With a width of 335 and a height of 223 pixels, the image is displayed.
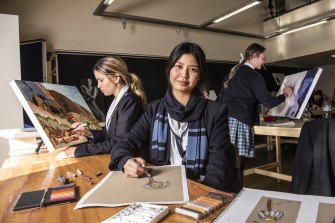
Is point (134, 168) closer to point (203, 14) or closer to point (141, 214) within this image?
point (141, 214)

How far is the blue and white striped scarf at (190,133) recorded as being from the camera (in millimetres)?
1115

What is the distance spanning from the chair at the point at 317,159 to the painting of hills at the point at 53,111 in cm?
117

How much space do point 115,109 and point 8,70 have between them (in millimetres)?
1649

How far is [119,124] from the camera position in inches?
58.6

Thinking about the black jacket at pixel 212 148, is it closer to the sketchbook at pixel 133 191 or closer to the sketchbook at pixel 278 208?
the sketchbook at pixel 133 191

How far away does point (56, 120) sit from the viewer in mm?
1387

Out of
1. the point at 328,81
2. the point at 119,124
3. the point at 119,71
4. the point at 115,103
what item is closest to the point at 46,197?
the point at 119,124

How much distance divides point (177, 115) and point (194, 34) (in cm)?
501

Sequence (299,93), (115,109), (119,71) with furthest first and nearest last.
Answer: (299,93)
(119,71)
(115,109)

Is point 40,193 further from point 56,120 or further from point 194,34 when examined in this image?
point 194,34

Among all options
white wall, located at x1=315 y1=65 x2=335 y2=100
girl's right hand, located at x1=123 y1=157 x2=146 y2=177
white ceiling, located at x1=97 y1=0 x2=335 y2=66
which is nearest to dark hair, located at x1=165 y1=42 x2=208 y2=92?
girl's right hand, located at x1=123 y1=157 x2=146 y2=177

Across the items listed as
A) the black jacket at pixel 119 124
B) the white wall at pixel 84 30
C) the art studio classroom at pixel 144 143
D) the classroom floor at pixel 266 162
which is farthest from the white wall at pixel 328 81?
the black jacket at pixel 119 124

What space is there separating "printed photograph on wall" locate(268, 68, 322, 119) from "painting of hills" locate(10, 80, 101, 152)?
1741 millimetres

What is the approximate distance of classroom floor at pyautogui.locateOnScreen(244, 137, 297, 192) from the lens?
318 cm
